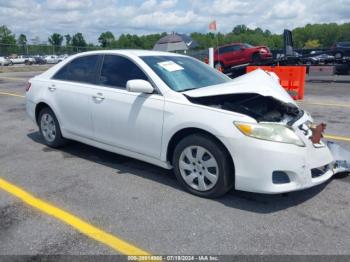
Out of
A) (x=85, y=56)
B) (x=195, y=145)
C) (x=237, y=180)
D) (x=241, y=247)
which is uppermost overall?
(x=85, y=56)

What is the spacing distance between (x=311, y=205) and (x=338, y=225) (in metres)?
0.45

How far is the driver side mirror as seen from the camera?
14.5ft

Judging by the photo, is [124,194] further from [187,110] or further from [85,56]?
[85,56]

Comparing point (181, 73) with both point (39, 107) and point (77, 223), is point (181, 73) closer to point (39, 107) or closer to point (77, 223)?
point (77, 223)

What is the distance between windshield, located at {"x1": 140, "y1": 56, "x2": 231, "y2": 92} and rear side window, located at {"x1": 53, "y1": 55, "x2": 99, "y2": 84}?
899 mm

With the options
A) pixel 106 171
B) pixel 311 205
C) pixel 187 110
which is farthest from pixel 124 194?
pixel 311 205

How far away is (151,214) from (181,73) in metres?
1.91

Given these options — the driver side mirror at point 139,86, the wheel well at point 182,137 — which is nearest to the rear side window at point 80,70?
the driver side mirror at point 139,86

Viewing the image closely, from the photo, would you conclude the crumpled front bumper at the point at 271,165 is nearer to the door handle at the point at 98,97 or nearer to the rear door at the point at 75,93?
the door handle at the point at 98,97

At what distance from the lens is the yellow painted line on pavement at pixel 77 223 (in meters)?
3.22

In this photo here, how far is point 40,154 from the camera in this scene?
598cm

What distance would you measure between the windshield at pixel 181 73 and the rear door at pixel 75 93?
0.97 metres

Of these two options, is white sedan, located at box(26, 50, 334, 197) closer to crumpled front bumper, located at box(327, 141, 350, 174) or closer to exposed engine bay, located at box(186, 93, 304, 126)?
exposed engine bay, located at box(186, 93, 304, 126)

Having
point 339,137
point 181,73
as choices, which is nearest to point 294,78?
point 339,137
